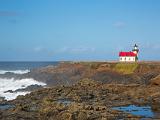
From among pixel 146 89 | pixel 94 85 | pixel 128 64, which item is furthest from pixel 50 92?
pixel 128 64

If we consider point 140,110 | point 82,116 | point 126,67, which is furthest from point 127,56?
point 82,116

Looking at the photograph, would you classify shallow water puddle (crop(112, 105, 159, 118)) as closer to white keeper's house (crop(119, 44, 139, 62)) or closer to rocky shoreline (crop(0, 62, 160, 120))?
rocky shoreline (crop(0, 62, 160, 120))

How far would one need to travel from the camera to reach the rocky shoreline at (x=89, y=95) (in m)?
27.0

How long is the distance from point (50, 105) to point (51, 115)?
3.05 m

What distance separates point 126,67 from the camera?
2356 inches

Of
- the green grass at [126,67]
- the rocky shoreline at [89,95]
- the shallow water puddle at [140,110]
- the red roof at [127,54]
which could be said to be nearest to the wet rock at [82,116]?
the rocky shoreline at [89,95]

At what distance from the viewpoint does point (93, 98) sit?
120 ft

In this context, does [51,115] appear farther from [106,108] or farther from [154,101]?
[154,101]

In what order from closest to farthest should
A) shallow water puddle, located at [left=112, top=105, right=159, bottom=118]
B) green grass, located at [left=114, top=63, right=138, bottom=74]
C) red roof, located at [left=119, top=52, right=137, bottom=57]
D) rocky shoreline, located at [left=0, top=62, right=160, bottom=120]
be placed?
rocky shoreline, located at [left=0, top=62, right=160, bottom=120] → shallow water puddle, located at [left=112, top=105, right=159, bottom=118] → green grass, located at [left=114, top=63, right=138, bottom=74] → red roof, located at [left=119, top=52, right=137, bottom=57]

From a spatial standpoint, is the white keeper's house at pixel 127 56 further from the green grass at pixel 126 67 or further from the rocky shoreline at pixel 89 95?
A: the green grass at pixel 126 67

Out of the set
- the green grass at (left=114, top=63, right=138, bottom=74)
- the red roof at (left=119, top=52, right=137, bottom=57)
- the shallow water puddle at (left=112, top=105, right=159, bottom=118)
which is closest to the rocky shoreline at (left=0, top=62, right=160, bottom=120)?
the green grass at (left=114, top=63, right=138, bottom=74)

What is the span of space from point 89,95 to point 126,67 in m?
23.2

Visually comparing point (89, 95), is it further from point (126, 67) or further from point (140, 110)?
point (126, 67)

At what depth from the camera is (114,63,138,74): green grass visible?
192ft
